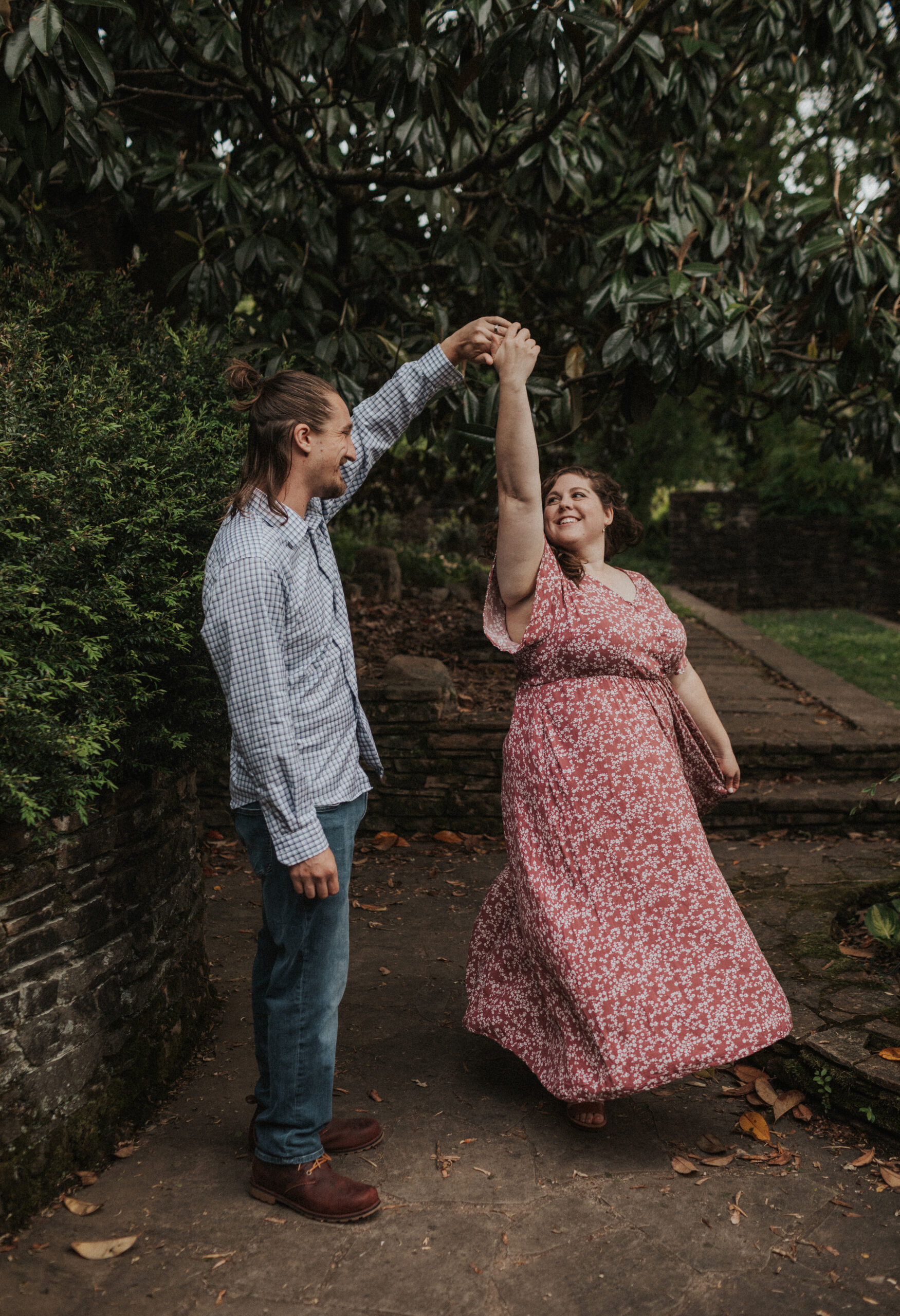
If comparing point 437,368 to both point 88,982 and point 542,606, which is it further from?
point 88,982

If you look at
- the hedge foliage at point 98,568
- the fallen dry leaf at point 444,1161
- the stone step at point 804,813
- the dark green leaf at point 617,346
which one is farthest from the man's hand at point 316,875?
the stone step at point 804,813

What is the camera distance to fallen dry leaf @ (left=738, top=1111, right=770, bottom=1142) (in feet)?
9.25

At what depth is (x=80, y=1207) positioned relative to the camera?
2.39 meters

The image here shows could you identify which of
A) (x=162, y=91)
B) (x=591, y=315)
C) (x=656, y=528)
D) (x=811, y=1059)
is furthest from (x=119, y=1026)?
(x=656, y=528)

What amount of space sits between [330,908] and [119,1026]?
0.81m

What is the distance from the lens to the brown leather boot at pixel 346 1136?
8.89 feet

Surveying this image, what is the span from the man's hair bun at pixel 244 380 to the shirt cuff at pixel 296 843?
1065 mm

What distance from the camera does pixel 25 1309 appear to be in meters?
2.06

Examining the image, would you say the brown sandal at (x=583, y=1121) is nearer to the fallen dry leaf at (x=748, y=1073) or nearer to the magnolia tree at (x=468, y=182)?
the fallen dry leaf at (x=748, y=1073)

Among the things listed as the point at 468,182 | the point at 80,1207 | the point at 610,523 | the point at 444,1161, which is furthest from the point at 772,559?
the point at 80,1207

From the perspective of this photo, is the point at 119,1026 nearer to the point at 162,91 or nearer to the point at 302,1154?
the point at 302,1154

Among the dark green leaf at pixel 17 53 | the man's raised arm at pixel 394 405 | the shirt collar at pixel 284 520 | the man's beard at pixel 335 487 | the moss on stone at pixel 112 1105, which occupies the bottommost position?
the moss on stone at pixel 112 1105

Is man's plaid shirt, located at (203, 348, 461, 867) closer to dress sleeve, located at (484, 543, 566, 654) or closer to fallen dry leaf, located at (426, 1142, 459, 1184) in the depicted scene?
dress sleeve, located at (484, 543, 566, 654)

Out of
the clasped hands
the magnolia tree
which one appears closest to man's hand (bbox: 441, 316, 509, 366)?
the clasped hands
